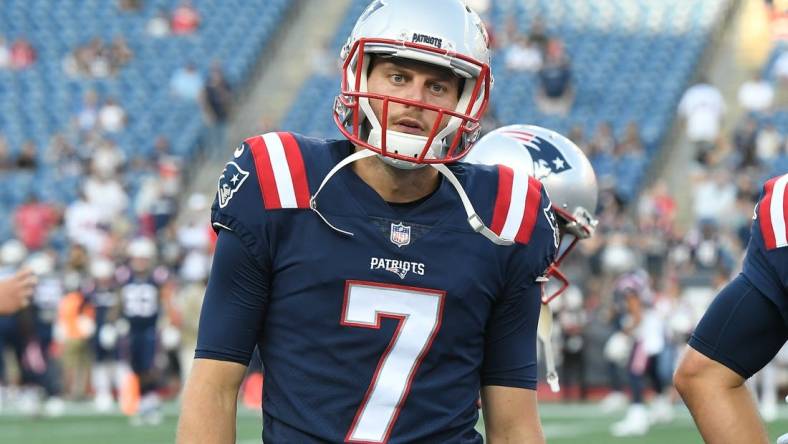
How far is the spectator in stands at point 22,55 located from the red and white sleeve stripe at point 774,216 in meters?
18.2

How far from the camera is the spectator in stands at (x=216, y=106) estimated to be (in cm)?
1884

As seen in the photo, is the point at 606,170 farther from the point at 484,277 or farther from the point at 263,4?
the point at 484,277

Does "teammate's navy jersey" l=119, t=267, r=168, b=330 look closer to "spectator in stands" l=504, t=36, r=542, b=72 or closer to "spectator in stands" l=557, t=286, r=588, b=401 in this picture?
"spectator in stands" l=557, t=286, r=588, b=401

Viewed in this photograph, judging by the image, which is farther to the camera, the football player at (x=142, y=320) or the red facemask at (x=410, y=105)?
the football player at (x=142, y=320)

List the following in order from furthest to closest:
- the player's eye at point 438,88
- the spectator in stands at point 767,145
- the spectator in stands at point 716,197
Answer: the spectator in stands at point 767,145, the spectator in stands at point 716,197, the player's eye at point 438,88

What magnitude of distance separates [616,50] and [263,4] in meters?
5.07

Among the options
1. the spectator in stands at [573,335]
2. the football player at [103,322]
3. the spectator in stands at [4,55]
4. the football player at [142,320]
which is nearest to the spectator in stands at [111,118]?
the spectator in stands at [4,55]

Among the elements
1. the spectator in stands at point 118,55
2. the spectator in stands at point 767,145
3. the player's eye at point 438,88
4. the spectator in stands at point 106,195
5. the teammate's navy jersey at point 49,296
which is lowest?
the teammate's navy jersey at point 49,296

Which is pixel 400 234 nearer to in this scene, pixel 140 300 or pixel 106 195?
pixel 140 300

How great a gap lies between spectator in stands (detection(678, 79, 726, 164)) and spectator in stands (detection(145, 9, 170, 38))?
7.49 m

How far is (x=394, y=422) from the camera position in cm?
287

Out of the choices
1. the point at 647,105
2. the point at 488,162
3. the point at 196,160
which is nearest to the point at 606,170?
the point at 647,105

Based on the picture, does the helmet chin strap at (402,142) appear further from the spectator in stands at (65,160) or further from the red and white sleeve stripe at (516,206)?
the spectator in stands at (65,160)

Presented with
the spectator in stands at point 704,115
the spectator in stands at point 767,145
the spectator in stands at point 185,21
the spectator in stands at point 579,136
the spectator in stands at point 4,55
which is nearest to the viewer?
the spectator in stands at point 767,145
